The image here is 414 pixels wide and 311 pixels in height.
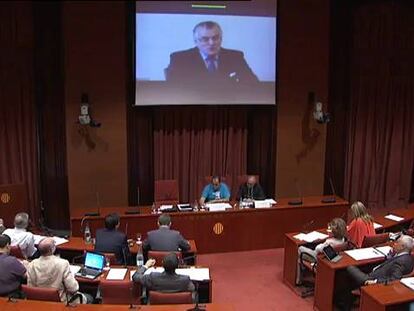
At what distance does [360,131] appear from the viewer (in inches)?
392

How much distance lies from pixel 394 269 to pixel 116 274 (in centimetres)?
289

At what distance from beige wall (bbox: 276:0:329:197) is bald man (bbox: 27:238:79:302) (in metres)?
5.40

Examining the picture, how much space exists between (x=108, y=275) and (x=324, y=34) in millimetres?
6262

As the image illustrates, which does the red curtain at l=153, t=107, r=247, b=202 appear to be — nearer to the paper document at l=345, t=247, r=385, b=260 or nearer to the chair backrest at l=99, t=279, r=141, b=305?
the paper document at l=345, t=247, r=385, b=260

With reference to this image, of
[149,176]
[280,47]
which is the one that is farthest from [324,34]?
[149,176]

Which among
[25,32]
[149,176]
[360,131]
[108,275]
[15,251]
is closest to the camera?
[108,275]

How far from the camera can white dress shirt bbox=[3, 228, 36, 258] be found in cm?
598

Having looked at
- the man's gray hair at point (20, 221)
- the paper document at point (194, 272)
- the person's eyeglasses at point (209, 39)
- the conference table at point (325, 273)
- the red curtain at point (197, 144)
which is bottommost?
the conference table at point (325, 273)

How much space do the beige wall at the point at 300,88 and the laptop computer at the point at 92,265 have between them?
4.83m

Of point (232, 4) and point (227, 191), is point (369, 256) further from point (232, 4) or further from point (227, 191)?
point (232, 4)

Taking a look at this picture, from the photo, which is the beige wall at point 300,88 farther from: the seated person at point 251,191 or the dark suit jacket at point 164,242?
the dark suit jacket at point 164,242

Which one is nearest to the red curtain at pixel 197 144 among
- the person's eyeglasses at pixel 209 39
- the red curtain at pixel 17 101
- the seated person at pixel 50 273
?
the person's eyeglasses at pixel 209 39

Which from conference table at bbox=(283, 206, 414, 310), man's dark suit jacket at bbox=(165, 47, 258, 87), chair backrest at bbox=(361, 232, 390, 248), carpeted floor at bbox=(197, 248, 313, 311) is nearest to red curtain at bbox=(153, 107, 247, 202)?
man's dark suit jacket at bbox=(165, 47, 258, 87)

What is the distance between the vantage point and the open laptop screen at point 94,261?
541 cm
